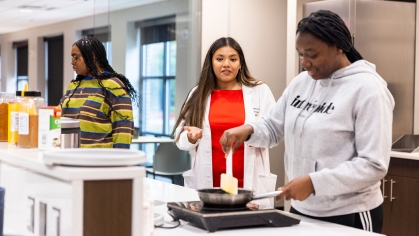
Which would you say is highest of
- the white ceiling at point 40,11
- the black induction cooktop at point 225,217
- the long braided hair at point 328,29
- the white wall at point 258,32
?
the white ceiling at point 40,11

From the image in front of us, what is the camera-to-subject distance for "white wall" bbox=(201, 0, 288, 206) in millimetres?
4973

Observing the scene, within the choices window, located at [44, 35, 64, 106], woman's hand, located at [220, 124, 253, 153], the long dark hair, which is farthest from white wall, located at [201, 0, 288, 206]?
window, located at [44, 35, 64, 106]

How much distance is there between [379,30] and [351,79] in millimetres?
2446

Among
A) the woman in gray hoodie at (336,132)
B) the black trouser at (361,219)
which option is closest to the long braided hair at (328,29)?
the woman in gray hoodie at (336,132)

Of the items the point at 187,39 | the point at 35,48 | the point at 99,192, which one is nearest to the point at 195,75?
the point at 187,39

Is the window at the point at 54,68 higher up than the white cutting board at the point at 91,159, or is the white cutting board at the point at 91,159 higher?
the window at the point at 54,68

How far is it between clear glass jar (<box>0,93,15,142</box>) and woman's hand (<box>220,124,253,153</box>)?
90cm

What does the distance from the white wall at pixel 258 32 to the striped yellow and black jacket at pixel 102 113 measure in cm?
174

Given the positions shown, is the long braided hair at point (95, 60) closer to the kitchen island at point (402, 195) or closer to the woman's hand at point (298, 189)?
the woman's hand at point (298, 189)

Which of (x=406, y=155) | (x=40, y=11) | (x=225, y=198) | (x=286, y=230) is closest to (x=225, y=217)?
(x=225, y=198)

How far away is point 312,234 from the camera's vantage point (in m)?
1.88

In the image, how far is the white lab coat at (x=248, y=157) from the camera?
3086 mm

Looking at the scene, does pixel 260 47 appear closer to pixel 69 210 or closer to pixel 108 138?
pixel 108 138

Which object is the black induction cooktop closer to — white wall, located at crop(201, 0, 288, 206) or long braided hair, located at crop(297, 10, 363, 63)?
long braided hair, located at crop(297, 10, 363, 63)
